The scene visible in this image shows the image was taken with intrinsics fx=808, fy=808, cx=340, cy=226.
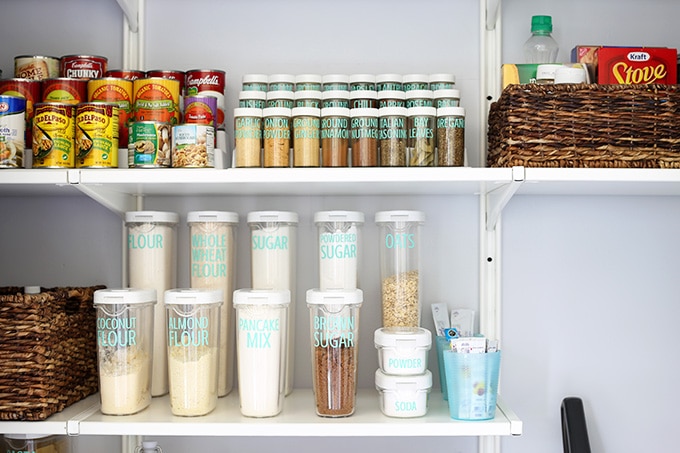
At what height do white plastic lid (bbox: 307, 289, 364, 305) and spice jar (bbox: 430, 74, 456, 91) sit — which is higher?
spice jar (bbox: 430, 74, 456, 91)

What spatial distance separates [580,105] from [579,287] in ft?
1.46

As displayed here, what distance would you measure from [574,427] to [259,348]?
65 cm

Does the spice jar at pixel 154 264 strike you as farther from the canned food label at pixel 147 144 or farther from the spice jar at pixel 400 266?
the spice jar at pixel 400 266

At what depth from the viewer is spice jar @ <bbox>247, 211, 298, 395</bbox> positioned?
1.54m

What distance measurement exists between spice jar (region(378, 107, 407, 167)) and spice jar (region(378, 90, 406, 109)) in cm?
3

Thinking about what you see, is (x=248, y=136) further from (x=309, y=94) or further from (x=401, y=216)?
(x=401, y=216)

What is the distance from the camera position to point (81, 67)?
1.54 metres

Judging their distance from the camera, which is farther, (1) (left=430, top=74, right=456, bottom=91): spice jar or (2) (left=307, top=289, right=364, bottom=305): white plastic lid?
(1) (left=430, top=74, right=456, bottom=91): spice jar

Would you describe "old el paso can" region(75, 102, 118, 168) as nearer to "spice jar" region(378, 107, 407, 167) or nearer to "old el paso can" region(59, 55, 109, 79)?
"old el paso can" region(59, 55, 109, 79)

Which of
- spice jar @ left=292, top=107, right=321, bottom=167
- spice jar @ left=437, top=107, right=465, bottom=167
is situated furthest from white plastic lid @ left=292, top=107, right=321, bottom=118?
spice jar @ left=437, top=107, right=465, bottom=167

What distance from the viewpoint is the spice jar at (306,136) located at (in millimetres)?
1461

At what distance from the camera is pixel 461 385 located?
1414 mm

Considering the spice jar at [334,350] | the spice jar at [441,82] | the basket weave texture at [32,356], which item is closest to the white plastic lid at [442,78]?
the spice jar at [441,82]

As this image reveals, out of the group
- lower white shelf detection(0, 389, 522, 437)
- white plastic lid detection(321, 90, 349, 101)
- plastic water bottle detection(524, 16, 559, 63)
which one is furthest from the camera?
plastic water bottle detection(524, 16, 559, 63)
